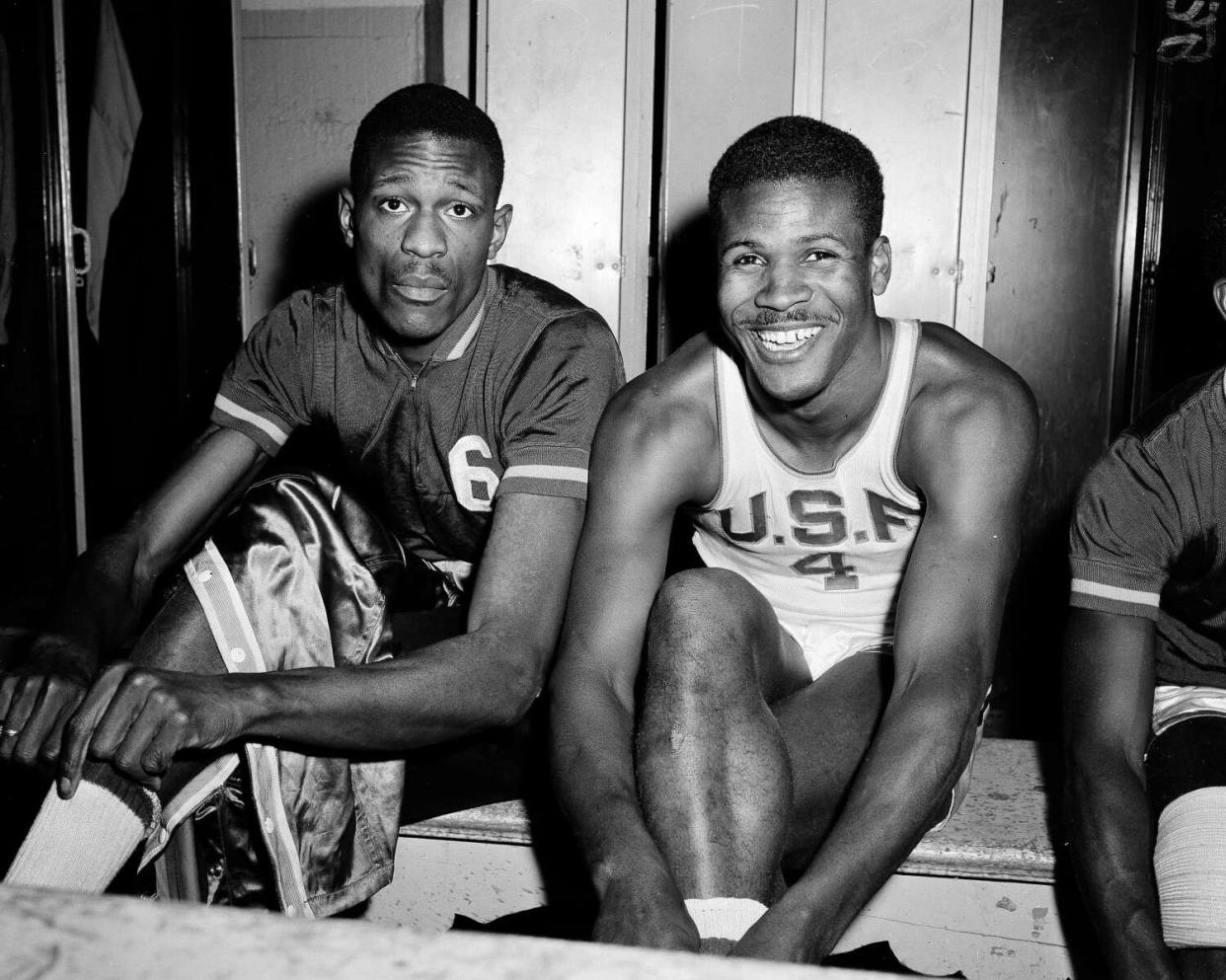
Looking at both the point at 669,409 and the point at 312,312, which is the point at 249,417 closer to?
the point at 312,312

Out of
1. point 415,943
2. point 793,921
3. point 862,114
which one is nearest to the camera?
point 415,943

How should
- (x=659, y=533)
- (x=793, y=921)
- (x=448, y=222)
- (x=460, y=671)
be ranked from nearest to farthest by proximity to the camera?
(x=793, y=921) → (x=460, y=671) → (x=659, y=533) → (x=448, y=222)

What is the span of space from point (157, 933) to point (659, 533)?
103cm

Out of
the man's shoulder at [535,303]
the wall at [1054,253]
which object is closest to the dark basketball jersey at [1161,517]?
the man's shoulder at [535,303]

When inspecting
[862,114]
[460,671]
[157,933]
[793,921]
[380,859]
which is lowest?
[380,859]

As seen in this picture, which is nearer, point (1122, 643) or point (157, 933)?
point (157, 933)

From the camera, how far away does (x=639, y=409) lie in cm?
164

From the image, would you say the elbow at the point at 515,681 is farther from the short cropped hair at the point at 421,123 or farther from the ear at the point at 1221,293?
the ear at the point at 1221,293

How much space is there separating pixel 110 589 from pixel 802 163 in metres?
1.21

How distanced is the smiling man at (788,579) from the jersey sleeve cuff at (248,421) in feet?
2.08

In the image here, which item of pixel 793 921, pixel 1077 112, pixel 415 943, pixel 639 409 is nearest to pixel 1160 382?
pixel 1077 112

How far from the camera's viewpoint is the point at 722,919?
1161mm

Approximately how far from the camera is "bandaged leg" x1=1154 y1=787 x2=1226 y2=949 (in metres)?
1.28

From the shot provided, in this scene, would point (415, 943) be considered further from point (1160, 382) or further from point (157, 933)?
point (1160, 382)
